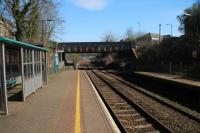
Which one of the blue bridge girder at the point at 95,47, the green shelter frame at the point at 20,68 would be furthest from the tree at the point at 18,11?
the blue bridge girder at the point at 95,47

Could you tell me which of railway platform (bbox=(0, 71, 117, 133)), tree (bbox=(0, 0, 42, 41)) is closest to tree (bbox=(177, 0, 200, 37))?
tree (bbox=(0, 0, 42, 41))

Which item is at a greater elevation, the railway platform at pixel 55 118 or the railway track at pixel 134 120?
the railway platform at pixel 55 118

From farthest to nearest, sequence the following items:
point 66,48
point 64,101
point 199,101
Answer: point 66,48, point 199,101, point 64,101

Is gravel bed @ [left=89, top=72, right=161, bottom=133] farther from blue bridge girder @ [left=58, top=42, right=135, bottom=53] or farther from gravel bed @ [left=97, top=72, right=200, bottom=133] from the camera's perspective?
blue bridge girder @ [left=58, top=42, right=135, bottom=53]

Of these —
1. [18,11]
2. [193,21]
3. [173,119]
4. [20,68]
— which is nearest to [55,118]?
[173,119]

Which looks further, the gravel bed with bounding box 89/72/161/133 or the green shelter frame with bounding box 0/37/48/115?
the green shelter frame with bounding box 0/37/48/115

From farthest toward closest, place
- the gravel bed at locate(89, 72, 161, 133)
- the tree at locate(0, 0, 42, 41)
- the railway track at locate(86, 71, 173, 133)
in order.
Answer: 1. the tree at locate(0, 0, 42, 41)
2. the gravel bed at locate(89, 72, 161, 133)
3. the railway track at locate(86, 71, 173, 133)

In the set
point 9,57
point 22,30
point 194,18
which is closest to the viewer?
point 9,57

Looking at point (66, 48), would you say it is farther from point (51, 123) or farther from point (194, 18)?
point (51, 123)

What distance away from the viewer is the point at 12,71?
25234 millimetres

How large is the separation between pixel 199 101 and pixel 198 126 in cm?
851

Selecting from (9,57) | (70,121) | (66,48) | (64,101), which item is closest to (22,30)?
(9,57)

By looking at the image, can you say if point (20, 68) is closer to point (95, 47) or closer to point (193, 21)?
point (193, 21)

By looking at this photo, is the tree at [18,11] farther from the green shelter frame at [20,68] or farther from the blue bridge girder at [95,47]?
the blue bridge girder at [95,47]
